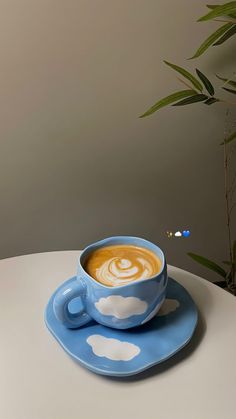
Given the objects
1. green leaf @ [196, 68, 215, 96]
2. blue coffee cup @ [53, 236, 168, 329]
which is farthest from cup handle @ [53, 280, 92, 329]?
green leaf @ [196, 68, 215, 96]

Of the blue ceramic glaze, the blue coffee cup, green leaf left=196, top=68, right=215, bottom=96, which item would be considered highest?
green leaf left=196, top=68, right=215, bottom=96

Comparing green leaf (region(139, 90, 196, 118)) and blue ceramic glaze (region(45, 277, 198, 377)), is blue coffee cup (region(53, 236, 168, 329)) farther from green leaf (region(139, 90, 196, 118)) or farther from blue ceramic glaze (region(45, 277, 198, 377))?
green leaf (region(139, 90, 196, 118))

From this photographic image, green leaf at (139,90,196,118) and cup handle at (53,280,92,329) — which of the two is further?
green leaf at (139,90,196,118)

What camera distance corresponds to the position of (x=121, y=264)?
1.97ft

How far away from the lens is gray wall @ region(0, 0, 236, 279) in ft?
2.65

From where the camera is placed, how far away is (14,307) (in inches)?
24.9

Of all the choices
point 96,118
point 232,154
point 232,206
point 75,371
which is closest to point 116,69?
point 96,118

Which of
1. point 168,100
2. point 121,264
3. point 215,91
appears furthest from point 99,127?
point 121,264

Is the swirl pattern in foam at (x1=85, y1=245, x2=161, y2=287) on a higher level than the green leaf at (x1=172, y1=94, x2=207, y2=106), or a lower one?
lower

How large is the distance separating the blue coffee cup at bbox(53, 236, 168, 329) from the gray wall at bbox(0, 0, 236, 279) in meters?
0.39

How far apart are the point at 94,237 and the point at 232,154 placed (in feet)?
1.23

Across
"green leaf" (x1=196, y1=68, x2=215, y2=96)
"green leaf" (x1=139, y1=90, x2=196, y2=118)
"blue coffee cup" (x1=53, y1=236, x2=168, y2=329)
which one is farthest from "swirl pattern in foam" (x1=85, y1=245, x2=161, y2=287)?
"green leaf" (x1=196, y1=68, x2=215, y2=96)

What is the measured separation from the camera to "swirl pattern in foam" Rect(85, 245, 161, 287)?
575mm

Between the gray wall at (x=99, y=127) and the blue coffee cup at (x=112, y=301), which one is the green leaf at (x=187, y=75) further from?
the blue coffee cup at (x=112, y=301)
